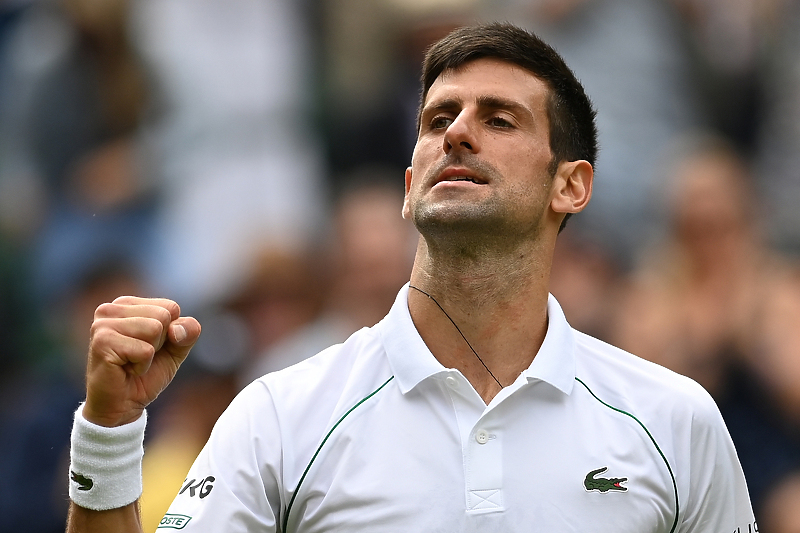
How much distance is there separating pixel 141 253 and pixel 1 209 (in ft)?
3.78

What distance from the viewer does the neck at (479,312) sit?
3098 mm

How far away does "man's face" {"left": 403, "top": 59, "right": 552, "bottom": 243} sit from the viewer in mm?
3096

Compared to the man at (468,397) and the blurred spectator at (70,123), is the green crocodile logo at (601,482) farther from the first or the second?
the blurred spectator at (70,123)

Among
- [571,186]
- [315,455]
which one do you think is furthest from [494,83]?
[315,455]

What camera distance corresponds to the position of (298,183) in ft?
23.3

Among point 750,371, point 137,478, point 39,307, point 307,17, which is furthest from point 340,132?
point 137,478

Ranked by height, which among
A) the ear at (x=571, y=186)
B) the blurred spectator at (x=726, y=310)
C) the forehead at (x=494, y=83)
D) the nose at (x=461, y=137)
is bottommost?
the blurred spectator at (x=726, y=310)

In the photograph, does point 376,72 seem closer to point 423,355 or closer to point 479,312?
point 479,312

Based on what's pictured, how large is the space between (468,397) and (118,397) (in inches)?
36.2

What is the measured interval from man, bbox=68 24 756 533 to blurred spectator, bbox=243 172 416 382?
249cm

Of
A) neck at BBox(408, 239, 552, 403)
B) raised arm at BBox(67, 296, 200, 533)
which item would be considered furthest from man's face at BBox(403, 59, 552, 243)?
raised arm at BBox(67, 296, 200, 533)

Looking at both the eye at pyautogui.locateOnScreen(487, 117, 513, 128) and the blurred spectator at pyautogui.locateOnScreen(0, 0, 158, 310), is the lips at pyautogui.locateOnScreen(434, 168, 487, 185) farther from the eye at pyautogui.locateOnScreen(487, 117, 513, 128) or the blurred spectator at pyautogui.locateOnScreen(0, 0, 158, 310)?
the blurred spectator at pyautogui.locateOnScreen(0, 0, 158, 310)

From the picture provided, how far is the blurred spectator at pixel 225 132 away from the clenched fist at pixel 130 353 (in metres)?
4.01

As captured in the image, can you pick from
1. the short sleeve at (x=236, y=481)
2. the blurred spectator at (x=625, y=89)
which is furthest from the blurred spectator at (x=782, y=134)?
the short sleeve at (x=236, y=481)
